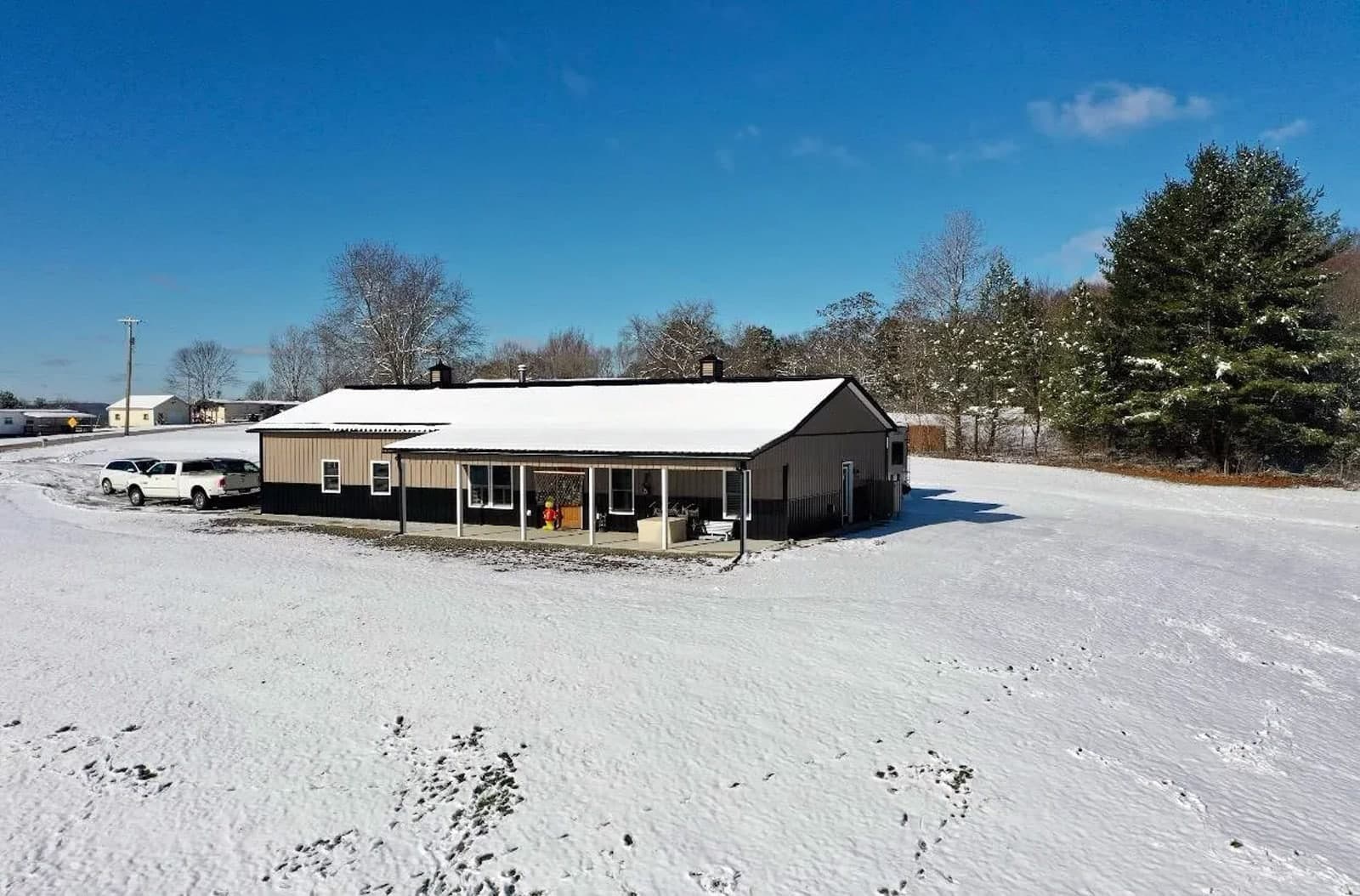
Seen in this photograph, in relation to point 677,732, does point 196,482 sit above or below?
above

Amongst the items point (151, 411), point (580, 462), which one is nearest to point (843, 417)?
point (580, 462)

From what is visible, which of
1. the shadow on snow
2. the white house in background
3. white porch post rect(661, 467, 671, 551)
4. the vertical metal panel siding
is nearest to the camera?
white porch post rect(661, 467, 671, 551)

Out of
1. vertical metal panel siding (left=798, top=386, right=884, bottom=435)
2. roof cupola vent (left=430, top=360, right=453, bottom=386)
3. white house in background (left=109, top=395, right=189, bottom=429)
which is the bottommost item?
vertical metal panel siding (left=798, top=386, right=884, bottom=435)

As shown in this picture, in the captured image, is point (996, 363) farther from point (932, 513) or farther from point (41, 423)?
point (41, 423)

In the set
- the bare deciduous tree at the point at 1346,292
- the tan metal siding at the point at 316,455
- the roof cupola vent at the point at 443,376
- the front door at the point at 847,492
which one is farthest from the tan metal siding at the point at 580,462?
the bare deciduous tree at the point at 1346,292

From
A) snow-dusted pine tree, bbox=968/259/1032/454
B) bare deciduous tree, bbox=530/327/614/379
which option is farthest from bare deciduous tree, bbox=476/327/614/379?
snow-dusted pine tree, bbox=968/259/1032/454

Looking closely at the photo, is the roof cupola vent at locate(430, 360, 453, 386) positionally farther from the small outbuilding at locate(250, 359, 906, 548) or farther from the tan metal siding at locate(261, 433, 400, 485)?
the tan metal siding at locate(261, 433, 400, 485)
